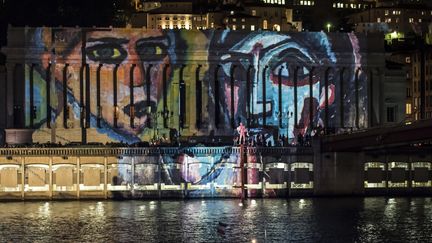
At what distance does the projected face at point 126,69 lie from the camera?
137500mm

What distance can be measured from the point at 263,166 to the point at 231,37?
28.1 metres

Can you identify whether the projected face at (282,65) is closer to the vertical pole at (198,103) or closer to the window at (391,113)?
the vertical pole at (198,103)

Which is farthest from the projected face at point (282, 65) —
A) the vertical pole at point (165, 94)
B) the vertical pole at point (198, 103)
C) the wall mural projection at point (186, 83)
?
the vertical pole at point (165, 94)

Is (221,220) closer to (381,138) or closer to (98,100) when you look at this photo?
(381,138)

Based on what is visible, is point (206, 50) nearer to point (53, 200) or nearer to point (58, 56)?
point (58, 56)

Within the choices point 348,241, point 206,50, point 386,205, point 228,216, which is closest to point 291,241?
point 348,241

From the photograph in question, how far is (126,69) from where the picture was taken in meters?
139

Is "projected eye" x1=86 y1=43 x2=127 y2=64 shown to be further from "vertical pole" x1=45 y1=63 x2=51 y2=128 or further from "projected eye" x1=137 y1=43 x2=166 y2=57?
"vertical pole" x1=45 y1=63 x2=51 y2=128

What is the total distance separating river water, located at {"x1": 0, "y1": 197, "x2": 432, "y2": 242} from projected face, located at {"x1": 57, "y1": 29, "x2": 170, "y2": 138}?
30.0m

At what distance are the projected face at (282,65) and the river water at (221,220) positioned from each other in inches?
1274

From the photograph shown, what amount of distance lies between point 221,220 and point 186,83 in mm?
48688

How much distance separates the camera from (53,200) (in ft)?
365

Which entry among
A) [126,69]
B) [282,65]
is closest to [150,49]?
[126,69]

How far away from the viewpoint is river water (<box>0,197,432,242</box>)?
8388cm
